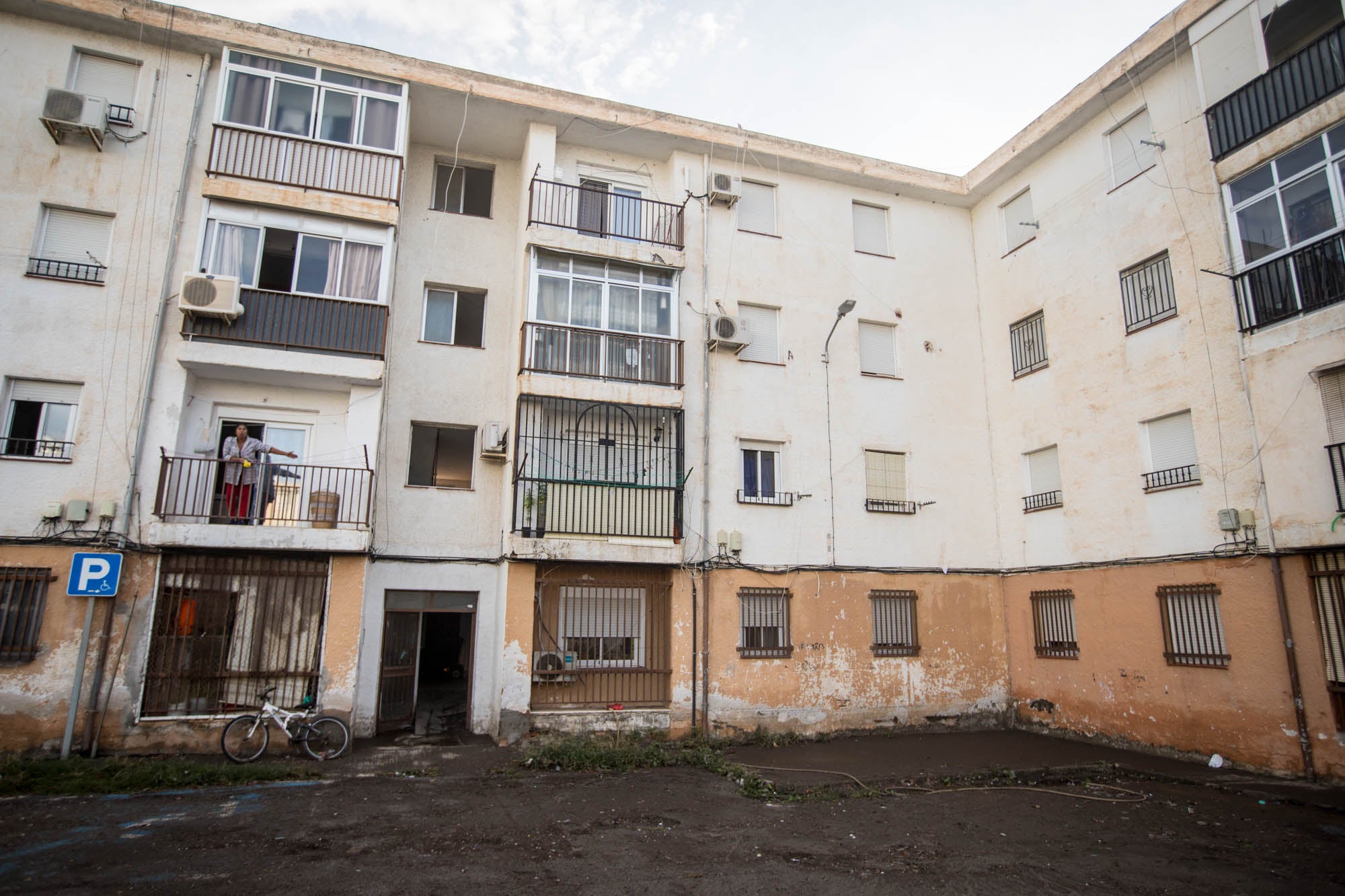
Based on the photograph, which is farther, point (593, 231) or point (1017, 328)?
point (1017, 328)

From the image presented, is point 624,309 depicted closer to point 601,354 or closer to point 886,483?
point 601,354

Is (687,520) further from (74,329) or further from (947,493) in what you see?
(74,329)

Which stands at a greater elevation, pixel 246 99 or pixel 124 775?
pixel 246 99

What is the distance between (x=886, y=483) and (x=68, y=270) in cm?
1424

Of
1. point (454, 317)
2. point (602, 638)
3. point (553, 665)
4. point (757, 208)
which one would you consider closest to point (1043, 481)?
point (757, 208)

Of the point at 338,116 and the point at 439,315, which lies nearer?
the point at 338,116

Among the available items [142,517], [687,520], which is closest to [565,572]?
[687,520]

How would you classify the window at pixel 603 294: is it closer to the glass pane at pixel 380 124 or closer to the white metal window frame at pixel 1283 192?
the glass pane at pixel 380 124

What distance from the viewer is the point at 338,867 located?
696 cm

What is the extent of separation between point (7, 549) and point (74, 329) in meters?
3.34

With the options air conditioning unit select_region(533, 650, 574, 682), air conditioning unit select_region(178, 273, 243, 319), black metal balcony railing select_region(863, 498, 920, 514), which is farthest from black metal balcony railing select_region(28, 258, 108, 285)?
black metal balcony railing select_region(863, 498, 920, 514)

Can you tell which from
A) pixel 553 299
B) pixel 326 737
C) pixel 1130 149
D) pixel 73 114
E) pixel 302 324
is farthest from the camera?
pixel 553 299

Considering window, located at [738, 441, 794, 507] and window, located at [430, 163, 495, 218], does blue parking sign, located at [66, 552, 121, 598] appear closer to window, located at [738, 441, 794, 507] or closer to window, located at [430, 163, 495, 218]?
window, located at [430, 163, 495, 218]

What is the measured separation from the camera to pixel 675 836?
816 cm
